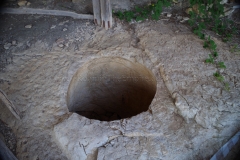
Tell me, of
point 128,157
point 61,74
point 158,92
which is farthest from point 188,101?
point 61,74

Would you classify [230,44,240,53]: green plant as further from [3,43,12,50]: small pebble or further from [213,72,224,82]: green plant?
[3,43,12,50]: small pebble

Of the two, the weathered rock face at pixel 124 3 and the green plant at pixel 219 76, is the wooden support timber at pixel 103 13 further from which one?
the green plant at pixel 219 76

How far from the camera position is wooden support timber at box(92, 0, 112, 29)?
143 inches

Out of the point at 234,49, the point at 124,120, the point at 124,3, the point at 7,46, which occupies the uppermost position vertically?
the point at 124,3

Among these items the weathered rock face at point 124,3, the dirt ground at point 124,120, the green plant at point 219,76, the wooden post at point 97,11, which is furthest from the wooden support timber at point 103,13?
the green plant at point 219,76

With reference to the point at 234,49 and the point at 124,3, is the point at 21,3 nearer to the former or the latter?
the point at 124,3

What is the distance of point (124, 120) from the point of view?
8.67ft

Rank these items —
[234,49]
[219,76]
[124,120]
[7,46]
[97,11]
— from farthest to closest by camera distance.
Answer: [97,11] → [7,46] → [234,49] → [219,76] → [124,120]

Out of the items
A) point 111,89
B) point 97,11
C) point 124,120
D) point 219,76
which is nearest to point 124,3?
point 97,11

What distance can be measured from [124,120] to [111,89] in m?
1.50

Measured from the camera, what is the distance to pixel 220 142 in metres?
2.45

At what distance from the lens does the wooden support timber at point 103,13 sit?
3625mm

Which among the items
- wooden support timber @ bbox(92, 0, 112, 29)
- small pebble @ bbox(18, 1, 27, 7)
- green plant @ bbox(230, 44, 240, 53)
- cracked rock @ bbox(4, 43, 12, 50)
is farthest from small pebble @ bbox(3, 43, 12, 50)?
green plant @ bbox(230, 44, 240, 53)

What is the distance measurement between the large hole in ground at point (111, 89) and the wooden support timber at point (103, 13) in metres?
0.71
